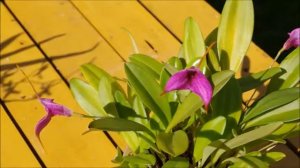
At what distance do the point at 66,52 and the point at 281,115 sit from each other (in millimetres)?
775

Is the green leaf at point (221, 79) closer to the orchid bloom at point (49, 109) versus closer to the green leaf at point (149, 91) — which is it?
the green leaf at point (149, 91)

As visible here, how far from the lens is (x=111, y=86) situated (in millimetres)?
1188

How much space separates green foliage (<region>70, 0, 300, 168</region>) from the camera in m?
0.99

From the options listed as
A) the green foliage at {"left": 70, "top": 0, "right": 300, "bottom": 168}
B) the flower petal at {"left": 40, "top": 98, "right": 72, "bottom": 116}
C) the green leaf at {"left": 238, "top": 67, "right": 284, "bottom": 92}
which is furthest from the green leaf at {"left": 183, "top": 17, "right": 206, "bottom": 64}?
the flower petal at {"left": 40, "top": 98, "right": 72, "bottom": 116}

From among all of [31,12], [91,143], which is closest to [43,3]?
[31,12]

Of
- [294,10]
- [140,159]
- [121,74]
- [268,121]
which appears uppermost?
[121,74]

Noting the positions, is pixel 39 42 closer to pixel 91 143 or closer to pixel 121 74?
pixel 121 74

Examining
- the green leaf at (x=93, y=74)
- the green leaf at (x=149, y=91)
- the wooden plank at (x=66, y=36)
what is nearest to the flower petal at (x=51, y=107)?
the green leaf at (x=149, y=91)

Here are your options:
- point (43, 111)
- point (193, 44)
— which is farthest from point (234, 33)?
point (43, 111)

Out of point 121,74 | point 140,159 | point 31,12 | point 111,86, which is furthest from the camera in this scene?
point 31,12

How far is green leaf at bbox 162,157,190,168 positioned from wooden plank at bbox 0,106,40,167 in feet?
1.46

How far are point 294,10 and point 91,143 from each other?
1.56m

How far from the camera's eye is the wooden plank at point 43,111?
4.44 ft

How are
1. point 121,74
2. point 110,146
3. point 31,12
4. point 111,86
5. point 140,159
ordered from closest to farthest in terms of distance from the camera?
point 140,159
point 111,86
point 110,146
point 121,74
point 31,12
